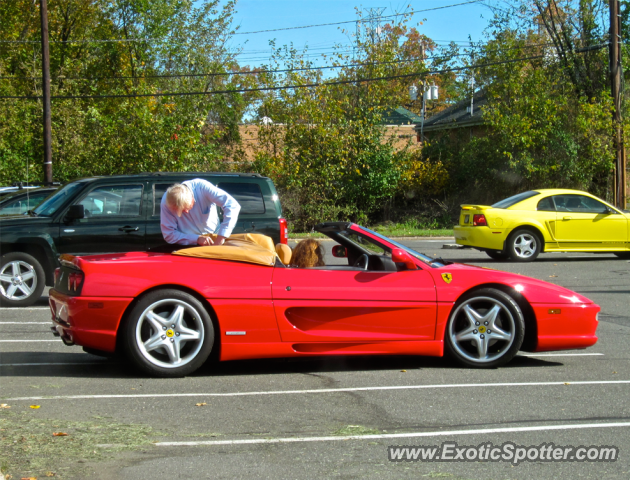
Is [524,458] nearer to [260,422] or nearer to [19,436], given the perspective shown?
[260,422]

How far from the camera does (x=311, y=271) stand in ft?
18.8

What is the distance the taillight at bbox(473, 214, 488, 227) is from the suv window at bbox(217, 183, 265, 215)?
257 inches

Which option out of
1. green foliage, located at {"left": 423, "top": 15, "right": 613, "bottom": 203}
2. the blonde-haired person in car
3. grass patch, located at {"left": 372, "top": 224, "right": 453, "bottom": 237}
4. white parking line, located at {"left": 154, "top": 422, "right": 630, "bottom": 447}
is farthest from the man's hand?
green foliage, located at {"left": 423, "top": 15, "right": 613, "bottom": 203}

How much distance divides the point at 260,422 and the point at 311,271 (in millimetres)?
1544

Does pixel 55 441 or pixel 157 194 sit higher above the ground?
pixel 157 194

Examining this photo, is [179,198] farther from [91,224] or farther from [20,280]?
[20,280]

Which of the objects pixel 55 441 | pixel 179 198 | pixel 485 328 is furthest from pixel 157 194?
pixel 55 441

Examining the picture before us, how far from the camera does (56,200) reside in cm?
955

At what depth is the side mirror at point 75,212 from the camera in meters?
9.06

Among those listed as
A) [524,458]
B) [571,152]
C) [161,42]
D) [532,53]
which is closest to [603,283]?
[524,458]

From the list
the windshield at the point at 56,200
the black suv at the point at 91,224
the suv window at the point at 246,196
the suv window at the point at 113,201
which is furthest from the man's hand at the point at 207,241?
the windshield at the point at 56,200

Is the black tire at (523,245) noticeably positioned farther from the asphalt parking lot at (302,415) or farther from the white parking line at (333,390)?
the white parking line at (333,390)

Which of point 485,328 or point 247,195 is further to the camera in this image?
point 247,195

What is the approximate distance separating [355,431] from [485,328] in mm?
1986
